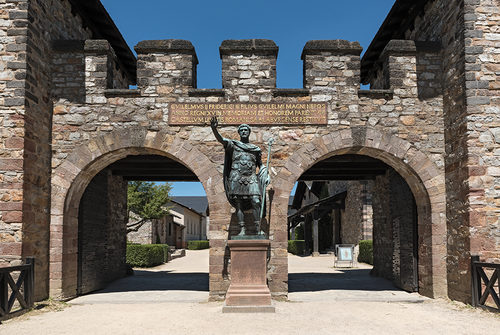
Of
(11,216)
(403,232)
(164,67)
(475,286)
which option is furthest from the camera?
(403,232)

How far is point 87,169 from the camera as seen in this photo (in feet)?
25.2

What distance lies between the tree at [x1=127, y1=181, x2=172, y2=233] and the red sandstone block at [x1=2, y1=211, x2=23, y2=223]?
13683 millimetres

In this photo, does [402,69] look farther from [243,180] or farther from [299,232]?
[299,232]

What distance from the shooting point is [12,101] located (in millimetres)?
6766

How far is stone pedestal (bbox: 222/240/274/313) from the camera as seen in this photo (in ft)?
20.7

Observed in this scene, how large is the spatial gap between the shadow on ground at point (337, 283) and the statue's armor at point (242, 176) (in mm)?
2778

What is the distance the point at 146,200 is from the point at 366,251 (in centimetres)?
1075

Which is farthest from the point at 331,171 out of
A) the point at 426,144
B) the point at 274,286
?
the point at 274,286

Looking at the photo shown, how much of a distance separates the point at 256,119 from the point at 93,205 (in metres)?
3.76

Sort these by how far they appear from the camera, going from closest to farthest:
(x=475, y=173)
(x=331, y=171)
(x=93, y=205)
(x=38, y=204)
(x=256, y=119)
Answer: (x=475, y=173) → (x=38, y=204) → (x=256, y=119) → (x=93, y=205) → (x=331, y=171)

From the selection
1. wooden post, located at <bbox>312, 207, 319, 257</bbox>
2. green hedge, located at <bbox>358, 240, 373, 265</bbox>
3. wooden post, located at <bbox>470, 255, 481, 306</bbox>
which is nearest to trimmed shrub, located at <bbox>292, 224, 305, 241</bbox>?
wooden post, located at <bbox>312, 207, 319, 257</bbox>

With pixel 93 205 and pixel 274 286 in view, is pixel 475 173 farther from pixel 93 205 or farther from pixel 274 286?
pixel 93 205

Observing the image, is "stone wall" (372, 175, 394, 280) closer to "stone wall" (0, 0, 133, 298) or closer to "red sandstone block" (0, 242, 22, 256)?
"stone wall" (0, 0, 133, 298)

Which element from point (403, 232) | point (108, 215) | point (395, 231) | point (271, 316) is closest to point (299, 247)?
point (395, 231)
